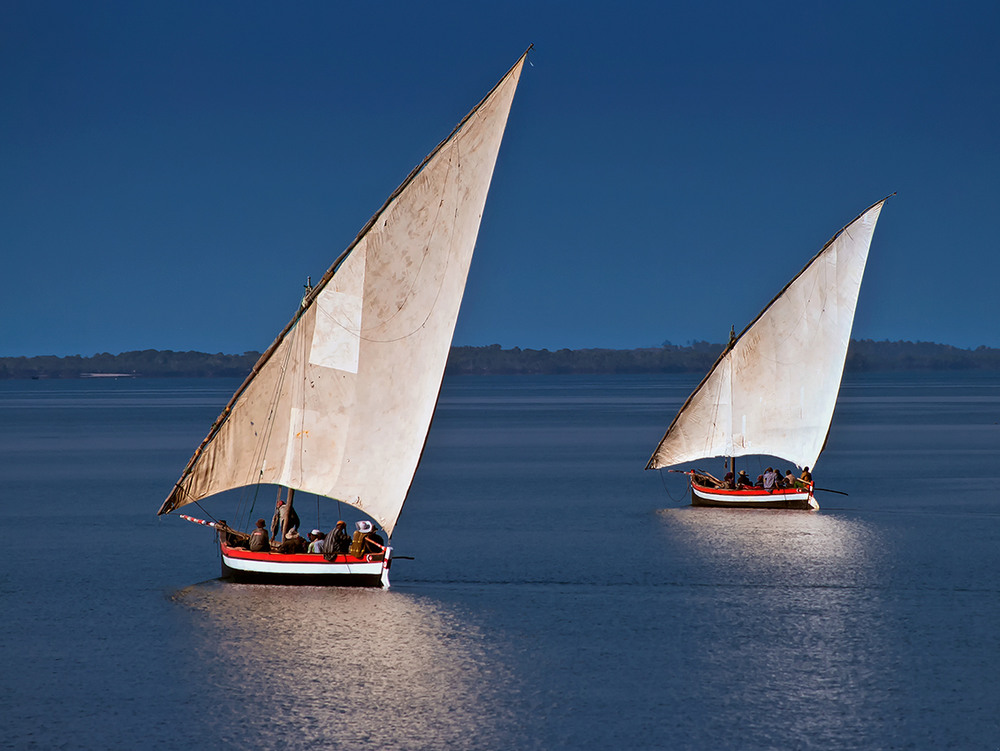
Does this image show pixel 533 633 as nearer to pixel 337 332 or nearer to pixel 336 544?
pixel 336 544

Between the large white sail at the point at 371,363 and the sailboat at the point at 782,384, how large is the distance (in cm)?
2314

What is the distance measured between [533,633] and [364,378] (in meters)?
8.03

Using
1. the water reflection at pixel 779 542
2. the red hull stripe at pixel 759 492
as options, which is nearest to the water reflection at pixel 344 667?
the water reflection at pixel 779 542

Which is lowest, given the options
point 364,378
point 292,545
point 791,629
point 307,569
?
point 791,629

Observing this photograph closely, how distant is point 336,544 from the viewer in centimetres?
3338

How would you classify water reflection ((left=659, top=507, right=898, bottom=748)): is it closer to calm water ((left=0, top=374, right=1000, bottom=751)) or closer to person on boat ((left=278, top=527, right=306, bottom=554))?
calm water ((left=0, top=374, right=1000, bottom=751))

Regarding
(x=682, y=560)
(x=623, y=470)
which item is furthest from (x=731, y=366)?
(x=623, y=470)

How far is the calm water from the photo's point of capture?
2347 cm

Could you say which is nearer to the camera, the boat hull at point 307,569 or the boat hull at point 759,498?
the boat hull at point 307,569

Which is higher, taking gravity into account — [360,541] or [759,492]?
[759,492]

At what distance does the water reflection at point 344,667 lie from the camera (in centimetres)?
2311

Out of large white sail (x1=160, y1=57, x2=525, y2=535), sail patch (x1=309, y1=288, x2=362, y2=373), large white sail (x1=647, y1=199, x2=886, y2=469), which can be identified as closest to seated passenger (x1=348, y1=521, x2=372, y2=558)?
large white sail (x1=160, y1=57, x2=525, y2=535)

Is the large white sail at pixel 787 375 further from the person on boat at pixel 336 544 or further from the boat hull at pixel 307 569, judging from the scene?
the person on boat at pixel 336 544

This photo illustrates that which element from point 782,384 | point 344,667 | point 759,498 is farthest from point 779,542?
point 344,667
